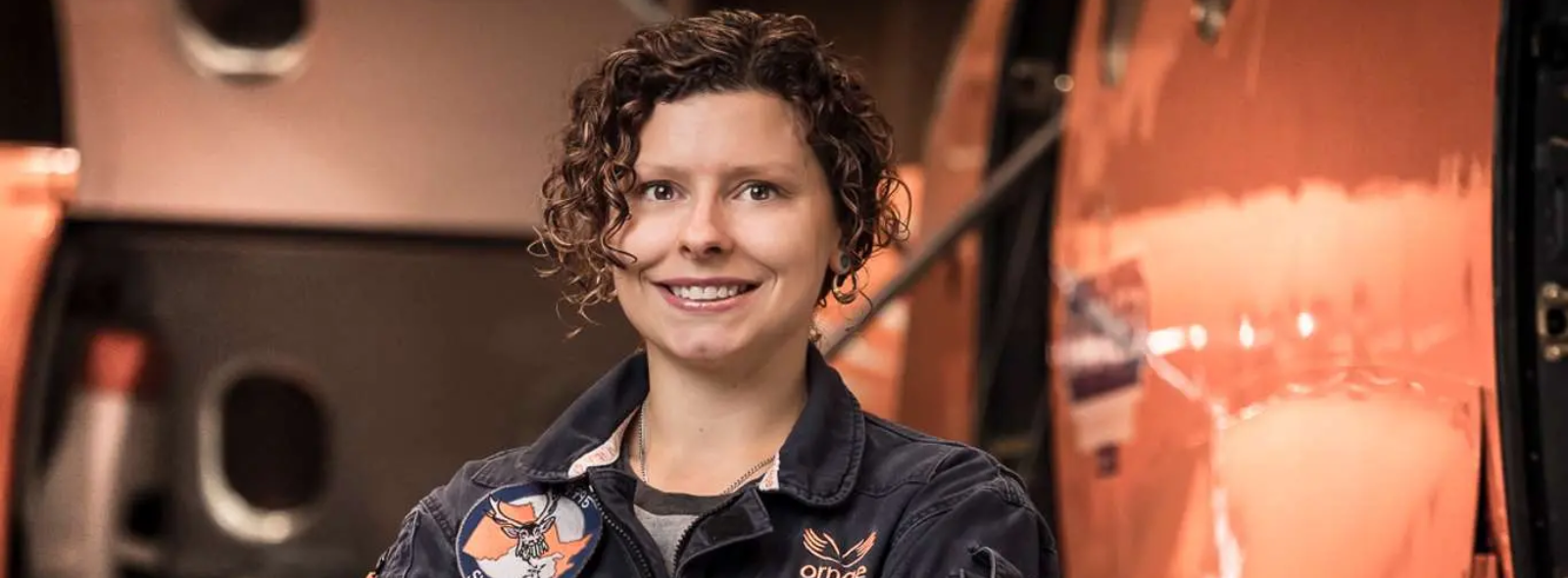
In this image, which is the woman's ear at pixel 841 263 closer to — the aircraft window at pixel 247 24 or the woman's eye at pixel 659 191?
the woman's eye at pixel 659 191

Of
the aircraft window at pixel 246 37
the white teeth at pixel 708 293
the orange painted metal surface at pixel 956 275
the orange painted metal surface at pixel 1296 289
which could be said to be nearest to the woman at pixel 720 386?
the white teeth at pixel 708 293

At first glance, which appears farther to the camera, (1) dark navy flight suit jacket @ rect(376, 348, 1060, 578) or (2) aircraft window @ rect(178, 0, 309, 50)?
(2) aircraft window @ rect(178, 0, 309, 50)

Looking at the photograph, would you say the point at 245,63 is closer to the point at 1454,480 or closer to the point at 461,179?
the point at 461,179

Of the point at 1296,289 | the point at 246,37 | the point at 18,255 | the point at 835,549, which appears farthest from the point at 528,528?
the point at 246,37

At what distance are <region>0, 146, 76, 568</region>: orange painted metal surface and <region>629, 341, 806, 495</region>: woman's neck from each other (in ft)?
7.42

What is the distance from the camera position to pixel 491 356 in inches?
139

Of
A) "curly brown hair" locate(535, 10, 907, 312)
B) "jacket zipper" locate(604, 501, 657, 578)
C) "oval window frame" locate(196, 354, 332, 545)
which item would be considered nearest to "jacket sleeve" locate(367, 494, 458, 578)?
"jacket zipper" locate(604, 501, 657, 578)

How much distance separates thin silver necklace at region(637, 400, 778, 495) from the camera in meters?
1.28

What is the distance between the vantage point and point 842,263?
4.42ft

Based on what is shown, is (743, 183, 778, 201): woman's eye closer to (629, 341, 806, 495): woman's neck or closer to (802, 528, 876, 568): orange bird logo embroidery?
(629, 341, 806, 495): woman's neck

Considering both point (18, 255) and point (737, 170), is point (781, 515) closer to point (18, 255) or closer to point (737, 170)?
point (737, 170)

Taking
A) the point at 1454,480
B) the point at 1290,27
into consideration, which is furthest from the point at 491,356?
the point at 1454,480

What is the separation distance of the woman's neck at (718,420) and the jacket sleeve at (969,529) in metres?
0.15

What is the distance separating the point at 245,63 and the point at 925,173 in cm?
133
